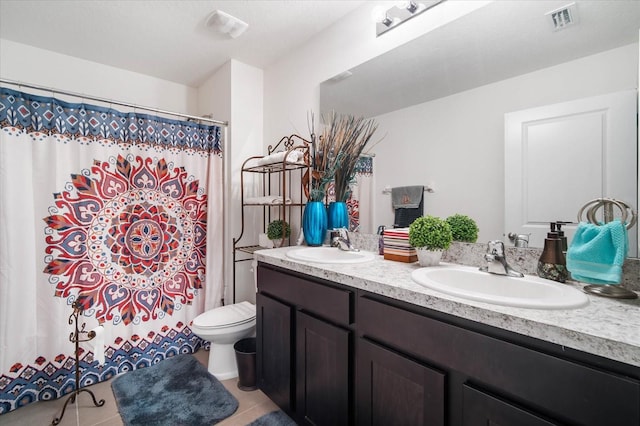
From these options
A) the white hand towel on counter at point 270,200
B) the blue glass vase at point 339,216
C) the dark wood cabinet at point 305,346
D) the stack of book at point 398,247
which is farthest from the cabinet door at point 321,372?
the white hand towel on counter at point 270,200

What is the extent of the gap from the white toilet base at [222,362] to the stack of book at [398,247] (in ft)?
4.28

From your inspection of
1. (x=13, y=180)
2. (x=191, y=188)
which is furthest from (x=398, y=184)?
(x=13, y=180)

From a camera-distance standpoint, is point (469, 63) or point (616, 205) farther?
point (469, 63)

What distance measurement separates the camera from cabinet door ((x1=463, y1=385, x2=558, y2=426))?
0.68m

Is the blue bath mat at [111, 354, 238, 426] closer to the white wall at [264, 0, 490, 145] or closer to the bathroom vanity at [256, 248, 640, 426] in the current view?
the bathroom vanity at [256, 248, 640, 426]

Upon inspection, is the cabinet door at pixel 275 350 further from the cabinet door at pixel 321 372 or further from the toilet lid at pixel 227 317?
the toilet lid at pixel 227 317

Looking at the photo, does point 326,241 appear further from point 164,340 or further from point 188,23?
point 188,23

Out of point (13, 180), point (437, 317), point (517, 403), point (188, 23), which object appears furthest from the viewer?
point (188, 23)

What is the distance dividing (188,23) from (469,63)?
67.9 inches

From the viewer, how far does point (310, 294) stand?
131 centimetres

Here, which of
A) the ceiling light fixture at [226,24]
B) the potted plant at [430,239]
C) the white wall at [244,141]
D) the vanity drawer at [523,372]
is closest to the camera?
the vanity drawer at [523,372]

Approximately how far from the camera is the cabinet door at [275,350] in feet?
4.73

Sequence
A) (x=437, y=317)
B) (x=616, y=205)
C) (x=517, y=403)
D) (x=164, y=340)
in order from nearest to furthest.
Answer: (x=517, y=403) → (x=437, y=317) → (x=616, y=205) → (x=164, y=340)

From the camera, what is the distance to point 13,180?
164 cm
